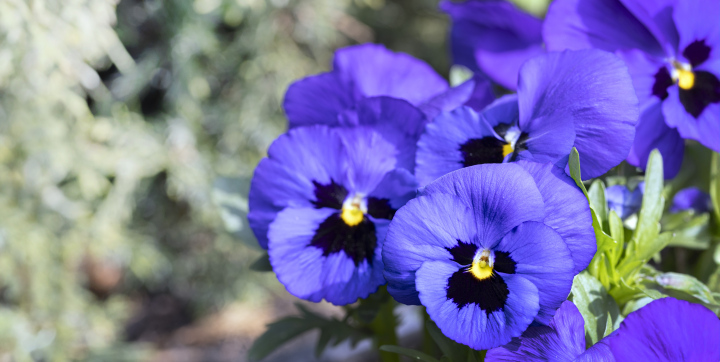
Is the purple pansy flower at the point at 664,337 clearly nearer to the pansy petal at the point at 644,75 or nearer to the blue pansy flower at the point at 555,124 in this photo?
the blue pansy flower at the point at 555,124

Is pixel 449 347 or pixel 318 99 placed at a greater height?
pixel 318 99

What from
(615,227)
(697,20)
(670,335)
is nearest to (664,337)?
(670,335)

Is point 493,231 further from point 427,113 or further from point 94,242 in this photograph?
point 94,242

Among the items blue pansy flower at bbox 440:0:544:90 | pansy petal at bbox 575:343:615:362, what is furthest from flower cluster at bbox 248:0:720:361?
blue pansy flower at bbox 440:0:544:90

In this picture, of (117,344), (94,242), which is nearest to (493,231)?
(94,242)

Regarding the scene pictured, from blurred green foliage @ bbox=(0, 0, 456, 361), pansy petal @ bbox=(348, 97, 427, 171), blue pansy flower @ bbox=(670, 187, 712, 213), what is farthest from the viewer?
blurred green foliage @ bbox=(0, 0, 456, 361)

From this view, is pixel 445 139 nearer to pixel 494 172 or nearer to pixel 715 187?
pixel 494 172

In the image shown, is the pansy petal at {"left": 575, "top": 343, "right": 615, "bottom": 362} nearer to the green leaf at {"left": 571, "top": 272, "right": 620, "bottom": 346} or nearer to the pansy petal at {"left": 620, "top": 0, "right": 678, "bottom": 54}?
the green leaf at {"left": 571, "top": 272, "right": 620, "bottom": 346}
